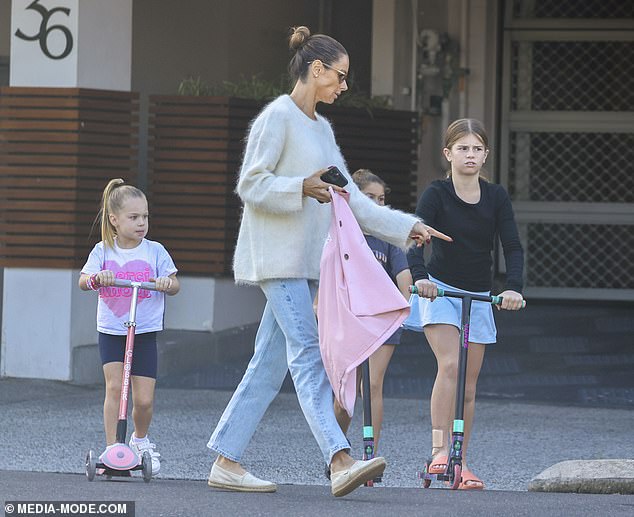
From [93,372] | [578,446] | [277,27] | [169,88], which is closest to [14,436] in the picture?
[93,372]

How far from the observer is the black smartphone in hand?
6223mm

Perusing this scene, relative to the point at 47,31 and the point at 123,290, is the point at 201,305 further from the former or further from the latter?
A: the point at 123,290

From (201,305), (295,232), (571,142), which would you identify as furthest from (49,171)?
(571,142)

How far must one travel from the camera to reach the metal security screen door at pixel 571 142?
14641mm

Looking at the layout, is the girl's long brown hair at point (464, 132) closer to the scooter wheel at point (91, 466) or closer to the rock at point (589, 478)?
the rock at point (589, 478)

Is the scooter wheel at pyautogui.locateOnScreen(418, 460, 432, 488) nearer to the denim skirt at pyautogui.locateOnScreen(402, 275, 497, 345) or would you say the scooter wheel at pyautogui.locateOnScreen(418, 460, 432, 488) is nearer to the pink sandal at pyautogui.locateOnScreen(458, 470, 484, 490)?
the pink sandal at pyautogui.locateOnScreen(458, 470, 484, 490)

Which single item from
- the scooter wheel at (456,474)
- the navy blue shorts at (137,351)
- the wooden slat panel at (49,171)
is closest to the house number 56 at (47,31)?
the wooden slat panel at (49,171)

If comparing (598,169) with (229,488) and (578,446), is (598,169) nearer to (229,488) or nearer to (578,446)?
(578,446)

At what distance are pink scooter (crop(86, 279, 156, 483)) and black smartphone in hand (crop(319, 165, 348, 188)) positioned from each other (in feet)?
3.78

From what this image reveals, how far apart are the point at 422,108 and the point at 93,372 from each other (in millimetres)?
4732

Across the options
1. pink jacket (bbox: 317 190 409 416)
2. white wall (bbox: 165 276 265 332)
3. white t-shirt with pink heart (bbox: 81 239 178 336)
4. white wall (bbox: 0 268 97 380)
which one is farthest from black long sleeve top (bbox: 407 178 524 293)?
white wall (bbox: 165 276 265 332)

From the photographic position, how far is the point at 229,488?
6.59 meters

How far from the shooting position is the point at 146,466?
22.7 feet

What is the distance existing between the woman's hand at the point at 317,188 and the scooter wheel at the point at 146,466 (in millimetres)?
1524
